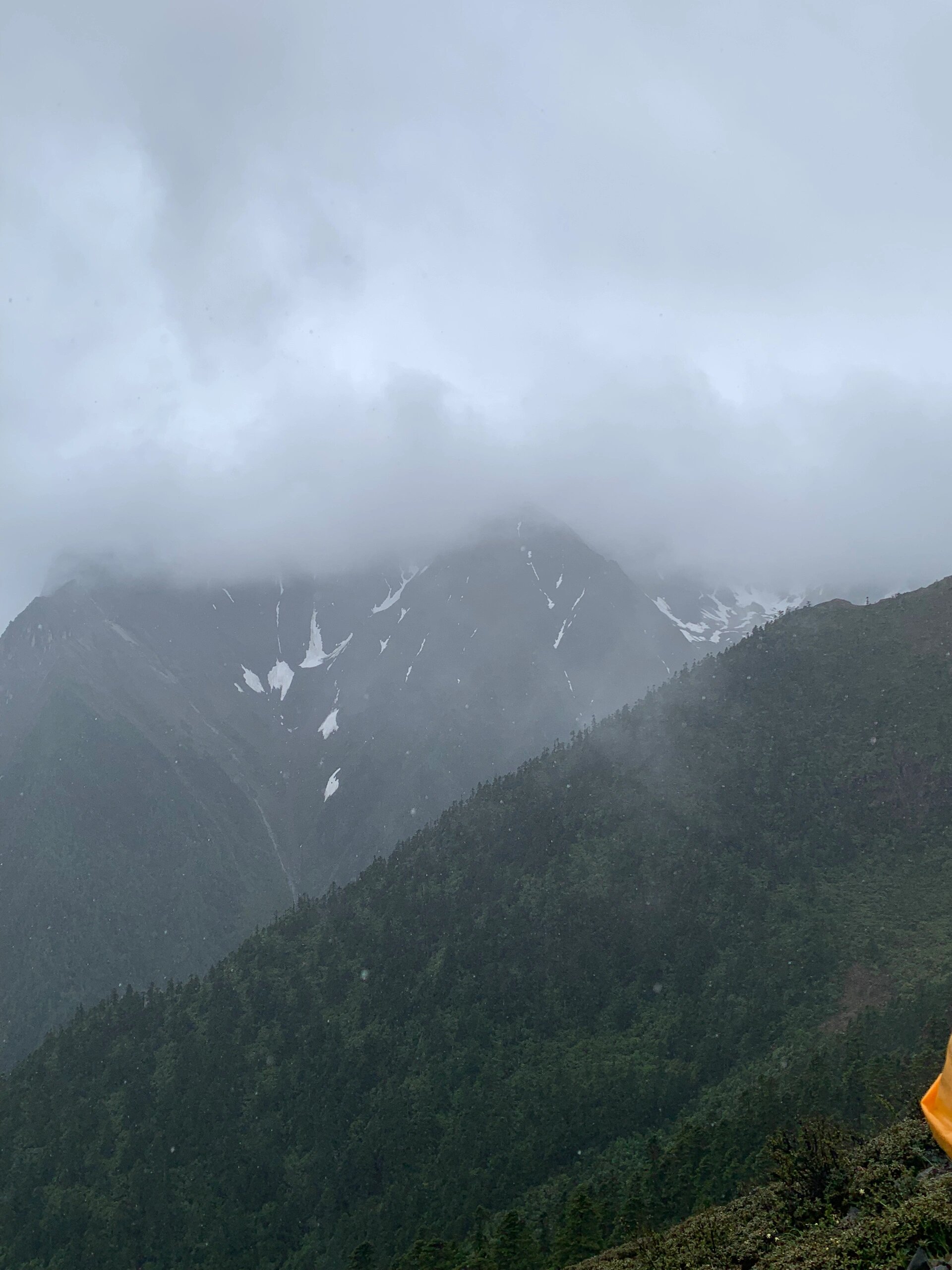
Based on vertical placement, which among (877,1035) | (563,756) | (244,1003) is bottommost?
(877,1035)

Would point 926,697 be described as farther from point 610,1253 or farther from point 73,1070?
point 73,1070

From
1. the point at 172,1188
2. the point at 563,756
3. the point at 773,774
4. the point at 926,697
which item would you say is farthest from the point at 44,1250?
the point at 926,697

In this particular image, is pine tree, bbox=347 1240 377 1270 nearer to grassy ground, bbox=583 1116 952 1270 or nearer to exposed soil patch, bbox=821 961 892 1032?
grassy ground, bbox=583 1116 952 1270

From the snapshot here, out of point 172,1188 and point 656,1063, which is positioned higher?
point 172,1188

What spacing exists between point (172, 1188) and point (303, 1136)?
16.6 m

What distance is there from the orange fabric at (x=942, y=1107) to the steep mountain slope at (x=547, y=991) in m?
70.0

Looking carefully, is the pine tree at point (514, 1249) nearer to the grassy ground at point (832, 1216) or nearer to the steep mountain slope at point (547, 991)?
the steep mountain slope at point (547, 991)

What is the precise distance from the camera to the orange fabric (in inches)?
447

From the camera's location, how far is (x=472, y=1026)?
117250 millimetres

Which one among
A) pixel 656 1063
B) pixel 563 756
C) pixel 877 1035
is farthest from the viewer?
pixel 563 756

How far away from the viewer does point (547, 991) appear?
120 metres

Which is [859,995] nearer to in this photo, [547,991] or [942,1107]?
[547,991]

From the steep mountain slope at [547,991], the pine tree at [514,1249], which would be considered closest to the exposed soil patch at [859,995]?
the steep mountain slope at [547,991]

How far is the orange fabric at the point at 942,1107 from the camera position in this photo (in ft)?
37.2
